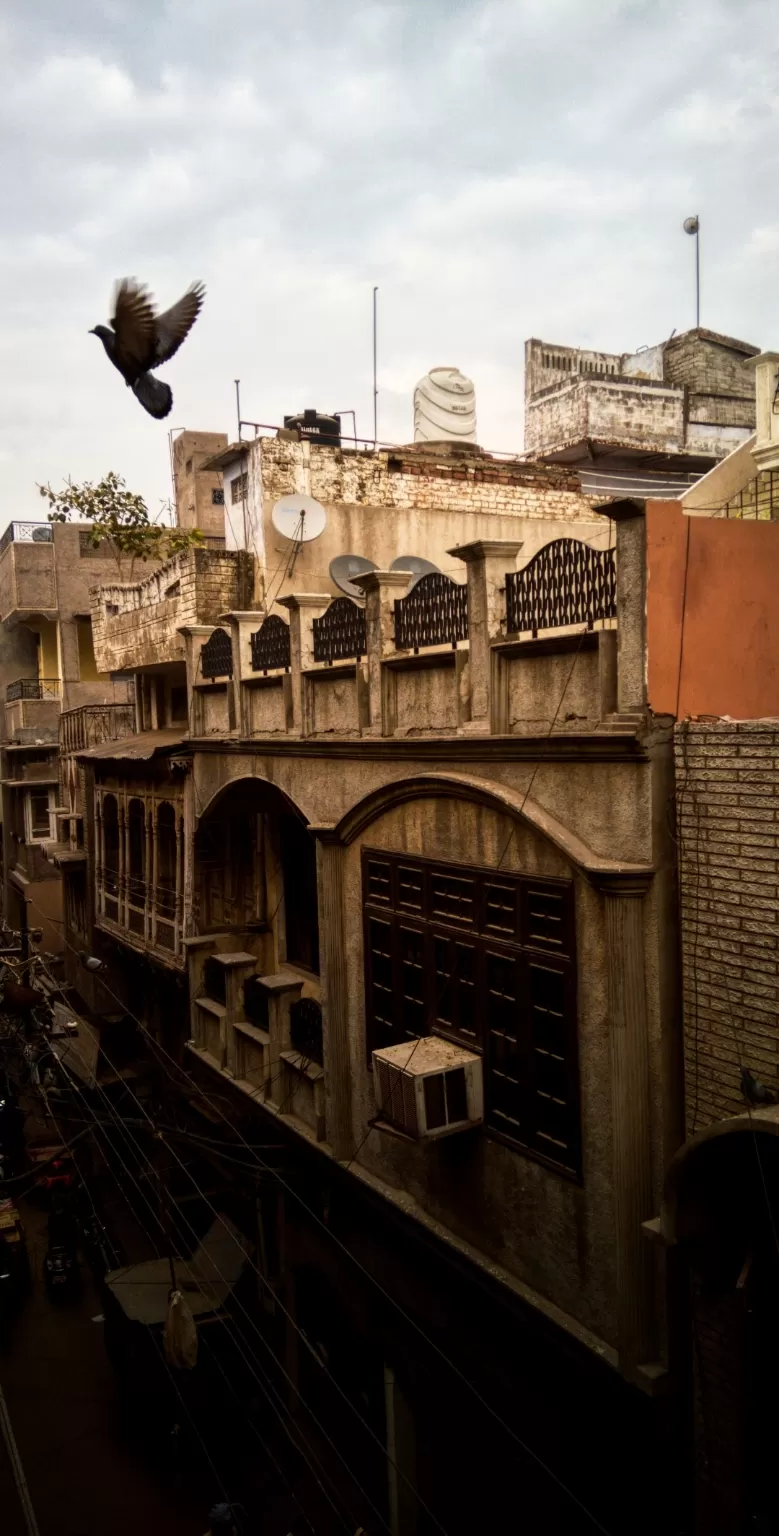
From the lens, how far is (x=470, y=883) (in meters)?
8.46

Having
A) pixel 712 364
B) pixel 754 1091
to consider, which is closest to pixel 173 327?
pixel 754 1091

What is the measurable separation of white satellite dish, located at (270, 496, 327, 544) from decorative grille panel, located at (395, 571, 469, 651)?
5.35 meters

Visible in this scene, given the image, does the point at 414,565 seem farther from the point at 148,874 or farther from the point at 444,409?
the point at 148,874

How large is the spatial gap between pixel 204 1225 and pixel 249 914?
7725 mm

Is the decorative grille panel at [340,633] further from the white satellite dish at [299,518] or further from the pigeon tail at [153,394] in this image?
the white satellite dish at [299,518]

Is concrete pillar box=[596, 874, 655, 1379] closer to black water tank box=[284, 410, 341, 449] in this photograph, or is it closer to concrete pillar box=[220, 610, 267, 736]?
concrete pillar box=[220, 610, 267, 736]

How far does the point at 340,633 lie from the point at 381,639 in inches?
39.5

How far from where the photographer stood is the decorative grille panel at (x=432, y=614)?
27.8ft

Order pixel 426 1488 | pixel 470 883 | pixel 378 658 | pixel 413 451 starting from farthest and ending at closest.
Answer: pixel 413 451
pixel 426 1488
pixel 378 658
pixel 470 883

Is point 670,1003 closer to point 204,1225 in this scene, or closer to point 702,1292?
point 702,1292

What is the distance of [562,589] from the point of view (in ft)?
23.8

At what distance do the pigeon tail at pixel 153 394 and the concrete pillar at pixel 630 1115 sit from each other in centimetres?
628

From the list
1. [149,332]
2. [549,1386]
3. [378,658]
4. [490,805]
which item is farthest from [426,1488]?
[149,332]

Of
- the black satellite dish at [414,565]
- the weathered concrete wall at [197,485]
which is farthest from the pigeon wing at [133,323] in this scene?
the weathered concrete wall at [197,485]
